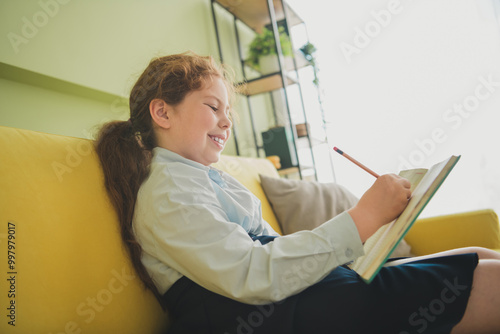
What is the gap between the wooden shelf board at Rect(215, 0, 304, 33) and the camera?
2627 millimetres

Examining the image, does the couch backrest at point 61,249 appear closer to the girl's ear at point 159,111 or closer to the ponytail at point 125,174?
the ponytail at point 125,174

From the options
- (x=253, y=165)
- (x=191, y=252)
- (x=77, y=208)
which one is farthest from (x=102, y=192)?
(x=253, y=165)

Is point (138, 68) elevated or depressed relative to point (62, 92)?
elevated

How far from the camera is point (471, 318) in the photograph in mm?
640

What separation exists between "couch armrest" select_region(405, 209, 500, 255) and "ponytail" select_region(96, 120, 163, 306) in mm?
1132

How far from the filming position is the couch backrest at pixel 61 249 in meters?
0.61

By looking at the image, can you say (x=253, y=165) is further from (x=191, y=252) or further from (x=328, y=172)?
(x=328, y=172)

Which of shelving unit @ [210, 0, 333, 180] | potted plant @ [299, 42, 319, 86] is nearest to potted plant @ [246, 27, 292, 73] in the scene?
shelving unit @ [210, 0, 333, 180]

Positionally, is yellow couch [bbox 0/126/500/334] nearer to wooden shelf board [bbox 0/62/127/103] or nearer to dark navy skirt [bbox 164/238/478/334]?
dark navy skirt [bbox 164/238/478/334]

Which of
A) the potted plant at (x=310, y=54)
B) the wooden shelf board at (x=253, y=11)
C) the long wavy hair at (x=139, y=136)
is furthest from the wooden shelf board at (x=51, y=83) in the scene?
the potted plant at (x=310, y=54)

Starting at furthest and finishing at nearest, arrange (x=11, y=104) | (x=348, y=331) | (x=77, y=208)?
(x=11, y=104)
(x=77, y=208)
(x=348, y=331)

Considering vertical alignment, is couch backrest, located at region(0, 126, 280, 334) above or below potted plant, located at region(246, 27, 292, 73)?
below

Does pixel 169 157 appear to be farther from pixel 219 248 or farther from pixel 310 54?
pixel 310 54

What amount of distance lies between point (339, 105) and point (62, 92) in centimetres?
219
